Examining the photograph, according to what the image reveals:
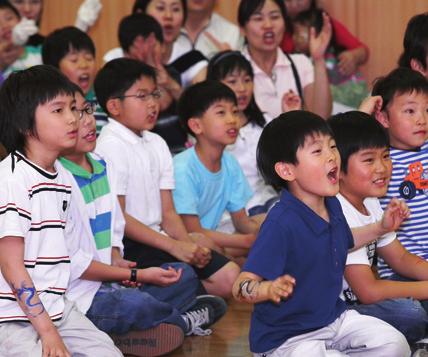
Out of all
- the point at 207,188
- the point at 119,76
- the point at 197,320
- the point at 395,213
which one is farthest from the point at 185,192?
the point at 395,213

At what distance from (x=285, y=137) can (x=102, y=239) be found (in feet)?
2.32

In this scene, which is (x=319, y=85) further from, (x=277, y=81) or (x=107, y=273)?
(x=107, y=273)

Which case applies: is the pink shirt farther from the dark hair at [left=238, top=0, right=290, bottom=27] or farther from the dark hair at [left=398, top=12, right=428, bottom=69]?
the dark hair at [left=398, top=12, right=428, bottom=69]

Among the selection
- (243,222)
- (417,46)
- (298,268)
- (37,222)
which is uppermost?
(417,46)

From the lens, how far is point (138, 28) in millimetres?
3625

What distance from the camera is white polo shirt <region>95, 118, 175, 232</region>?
9.15 feet

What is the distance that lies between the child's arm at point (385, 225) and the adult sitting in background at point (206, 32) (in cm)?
199

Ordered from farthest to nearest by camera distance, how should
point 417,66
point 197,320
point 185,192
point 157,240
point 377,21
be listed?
point 377,21, point 185,192, point 417,66, point 157,240, point 197,320

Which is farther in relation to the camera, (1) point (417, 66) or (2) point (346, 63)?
(2) point (346, 63)

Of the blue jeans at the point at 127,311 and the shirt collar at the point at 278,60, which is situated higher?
the shirt collar at the point at 278,60

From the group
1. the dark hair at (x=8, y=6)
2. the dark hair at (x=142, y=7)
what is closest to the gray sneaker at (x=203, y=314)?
Result: the dark hair at (x=142, y=7)

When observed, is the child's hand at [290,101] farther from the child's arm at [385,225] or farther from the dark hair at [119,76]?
the child's arm at [385,225]

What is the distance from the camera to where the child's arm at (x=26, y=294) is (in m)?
1.93

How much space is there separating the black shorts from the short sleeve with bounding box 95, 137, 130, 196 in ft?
0.57
